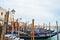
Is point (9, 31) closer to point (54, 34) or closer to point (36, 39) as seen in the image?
point (36, 39)

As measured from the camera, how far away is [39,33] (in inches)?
1283

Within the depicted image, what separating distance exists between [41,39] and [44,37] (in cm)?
100

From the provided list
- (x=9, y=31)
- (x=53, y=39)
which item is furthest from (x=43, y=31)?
(x=9, y=31)

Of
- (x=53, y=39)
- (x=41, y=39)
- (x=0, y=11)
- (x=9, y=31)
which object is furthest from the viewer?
(x=53, y=39)

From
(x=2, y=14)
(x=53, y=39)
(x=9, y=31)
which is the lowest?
(x=53, y=39)

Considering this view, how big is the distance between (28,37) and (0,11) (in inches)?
284

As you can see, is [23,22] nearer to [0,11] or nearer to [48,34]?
[48,34]

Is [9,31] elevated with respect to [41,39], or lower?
elevated

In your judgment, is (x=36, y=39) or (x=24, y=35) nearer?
(x=24, y=35)

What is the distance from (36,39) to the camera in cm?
3111

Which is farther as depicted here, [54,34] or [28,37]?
[54,34]

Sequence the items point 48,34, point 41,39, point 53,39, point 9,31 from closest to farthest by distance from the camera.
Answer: point 9,31, point 41,39, point 48,34, point 53,39

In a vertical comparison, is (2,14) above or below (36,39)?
above

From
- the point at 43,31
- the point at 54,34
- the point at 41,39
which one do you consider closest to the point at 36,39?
the point at 41,39
